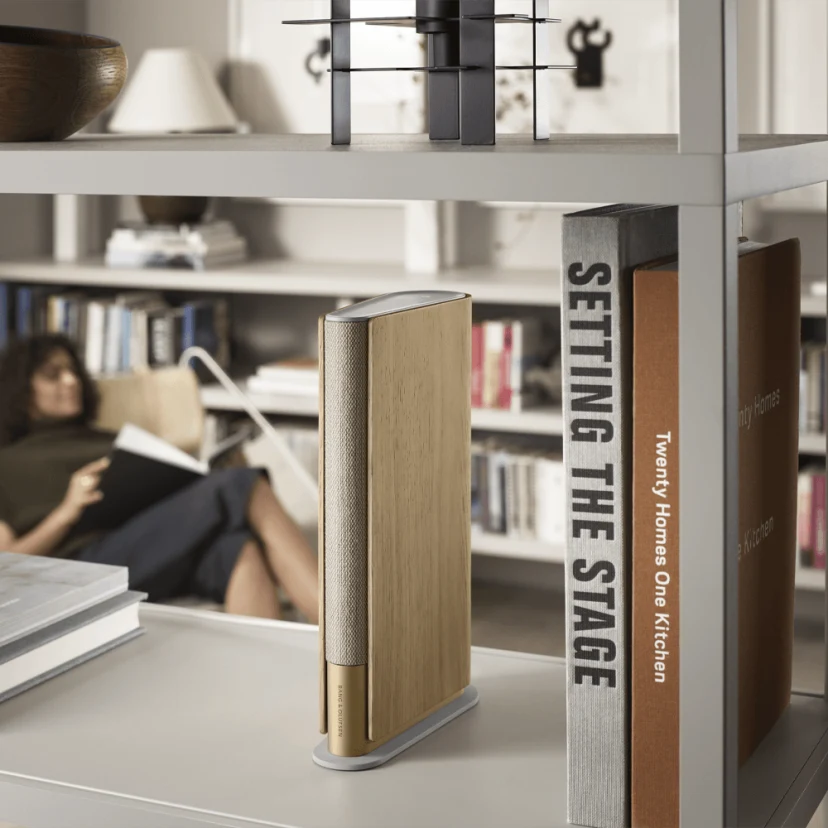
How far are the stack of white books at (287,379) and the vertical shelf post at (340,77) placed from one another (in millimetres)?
2742

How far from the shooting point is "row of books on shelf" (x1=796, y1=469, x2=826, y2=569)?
3.07 meters

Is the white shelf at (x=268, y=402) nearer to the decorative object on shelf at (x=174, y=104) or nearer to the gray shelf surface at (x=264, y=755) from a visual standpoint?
the decorative object on shelf at (x=174, y=104)

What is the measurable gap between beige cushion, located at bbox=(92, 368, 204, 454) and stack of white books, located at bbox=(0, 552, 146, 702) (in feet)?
8.22

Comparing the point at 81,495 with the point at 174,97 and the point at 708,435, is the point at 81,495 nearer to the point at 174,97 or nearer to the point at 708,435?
the point at 174,97

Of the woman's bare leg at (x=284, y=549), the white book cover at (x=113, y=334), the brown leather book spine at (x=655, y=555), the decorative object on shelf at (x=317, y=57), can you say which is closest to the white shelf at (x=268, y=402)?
the white book cover at (x=113, y=334)

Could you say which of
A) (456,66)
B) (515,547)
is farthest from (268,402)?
(456,66)

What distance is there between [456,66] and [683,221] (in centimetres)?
21

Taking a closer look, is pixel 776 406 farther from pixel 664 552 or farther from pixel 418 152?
pixel 418 152

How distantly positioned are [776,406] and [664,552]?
6.3 inches

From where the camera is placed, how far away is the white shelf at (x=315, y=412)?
10.8ft

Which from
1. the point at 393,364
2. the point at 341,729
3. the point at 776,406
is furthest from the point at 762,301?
the point at 341,729

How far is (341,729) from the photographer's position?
2.59ft

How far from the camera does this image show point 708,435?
588mm

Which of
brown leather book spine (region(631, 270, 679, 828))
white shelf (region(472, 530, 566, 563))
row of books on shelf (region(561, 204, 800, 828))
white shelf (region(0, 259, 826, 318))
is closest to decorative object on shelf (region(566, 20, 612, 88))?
white shelf (region(0, 259, 826, 318))
